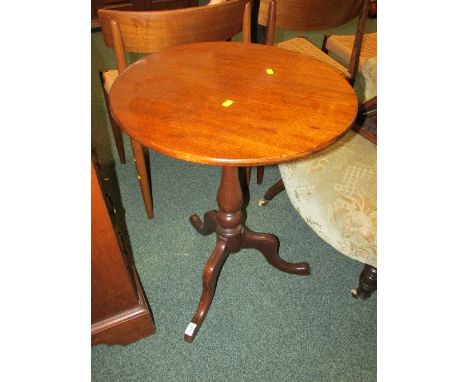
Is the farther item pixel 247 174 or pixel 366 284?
pixel 247 174

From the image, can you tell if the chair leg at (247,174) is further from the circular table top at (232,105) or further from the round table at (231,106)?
the circular table top at (232,105)

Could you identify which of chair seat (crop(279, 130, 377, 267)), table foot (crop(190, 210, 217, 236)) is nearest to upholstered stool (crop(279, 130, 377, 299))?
chair seat (crop(279, 130, 377, 267))

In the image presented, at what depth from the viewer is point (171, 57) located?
1.19m

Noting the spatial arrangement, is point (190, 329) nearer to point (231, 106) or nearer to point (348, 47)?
point (231, 106)

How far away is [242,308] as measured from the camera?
4.79ft

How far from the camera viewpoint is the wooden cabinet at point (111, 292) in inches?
39.9

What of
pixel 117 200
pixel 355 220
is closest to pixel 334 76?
pixel 355 220

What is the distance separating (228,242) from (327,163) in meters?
0.48

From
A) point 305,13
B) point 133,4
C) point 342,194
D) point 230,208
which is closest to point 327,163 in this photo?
point 342,194

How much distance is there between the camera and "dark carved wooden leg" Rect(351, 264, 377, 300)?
1.39 meters

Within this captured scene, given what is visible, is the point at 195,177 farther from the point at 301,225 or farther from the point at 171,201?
the point at 301,225

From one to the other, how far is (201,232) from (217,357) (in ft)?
1.91

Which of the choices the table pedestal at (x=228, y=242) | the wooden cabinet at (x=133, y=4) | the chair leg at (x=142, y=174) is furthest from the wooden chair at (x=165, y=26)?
the wooden cabinet at (x=133, y=4)

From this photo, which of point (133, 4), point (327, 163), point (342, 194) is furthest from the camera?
point (133, 4)
